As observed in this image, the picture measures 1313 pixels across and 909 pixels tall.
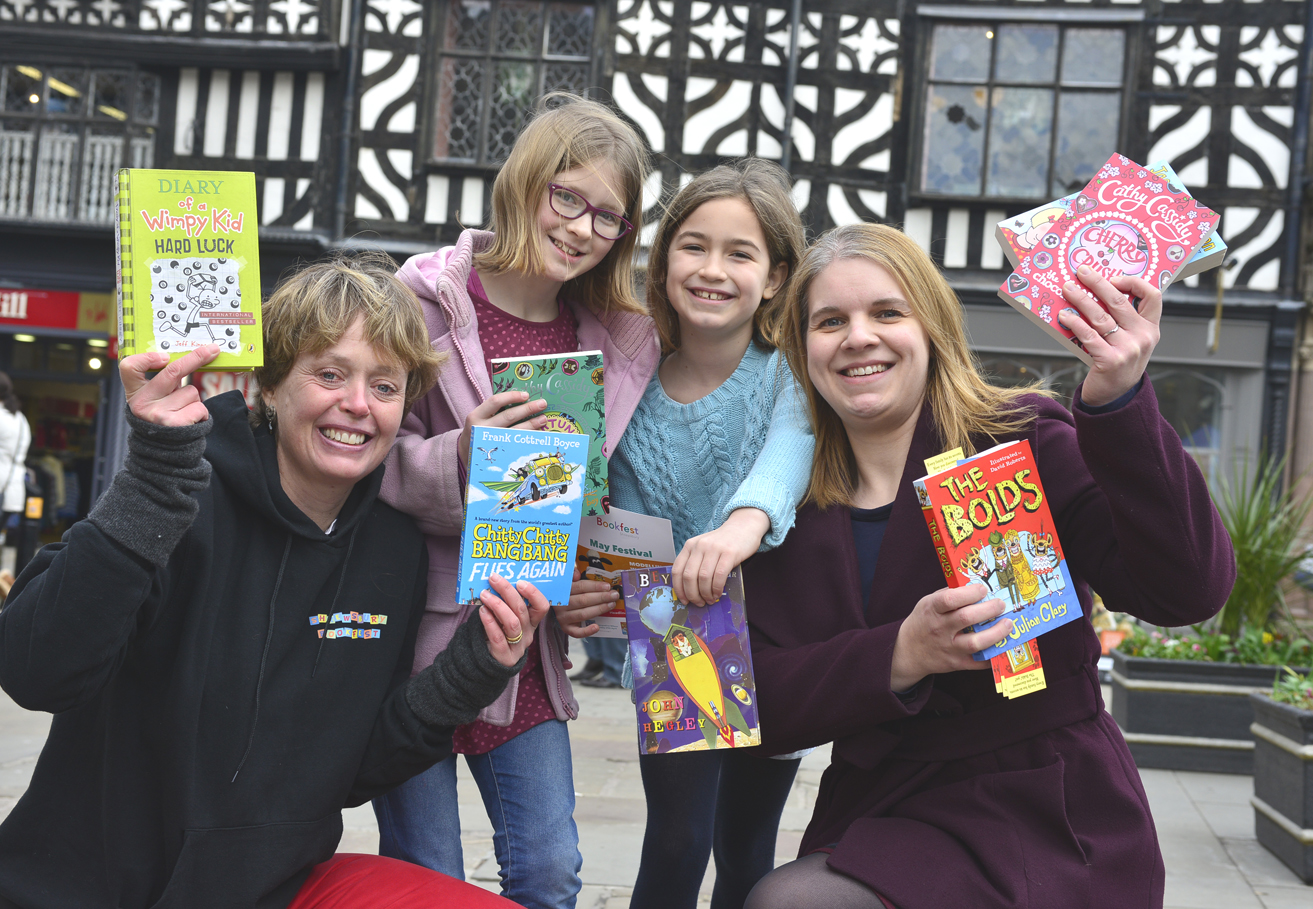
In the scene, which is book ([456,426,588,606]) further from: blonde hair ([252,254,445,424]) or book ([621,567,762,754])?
blonde hair ([252,254,445,424])

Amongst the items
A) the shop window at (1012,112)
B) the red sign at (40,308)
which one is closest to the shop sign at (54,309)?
the red sign at (40,308)

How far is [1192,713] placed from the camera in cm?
529

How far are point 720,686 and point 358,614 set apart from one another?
0.64m

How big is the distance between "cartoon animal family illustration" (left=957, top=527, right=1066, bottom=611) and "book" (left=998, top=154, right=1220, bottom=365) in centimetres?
30

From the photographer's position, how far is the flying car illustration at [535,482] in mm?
1796

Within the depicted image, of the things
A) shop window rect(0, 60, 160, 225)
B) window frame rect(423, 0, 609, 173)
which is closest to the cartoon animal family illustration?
window frame rect(423, 0, 609, 173)

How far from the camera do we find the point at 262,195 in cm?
1025

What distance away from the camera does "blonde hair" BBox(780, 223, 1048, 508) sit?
6.21 feet

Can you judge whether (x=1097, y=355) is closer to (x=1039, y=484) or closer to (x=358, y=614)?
(x=1039, y=484)

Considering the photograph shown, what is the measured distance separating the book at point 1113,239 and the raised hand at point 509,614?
91 cm

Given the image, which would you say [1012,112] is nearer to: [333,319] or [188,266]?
[333,319]

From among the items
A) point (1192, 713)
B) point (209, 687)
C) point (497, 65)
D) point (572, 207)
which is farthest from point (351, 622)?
point (497, 65)

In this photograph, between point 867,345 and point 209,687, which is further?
point 867,345

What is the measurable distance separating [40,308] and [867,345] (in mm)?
11120
